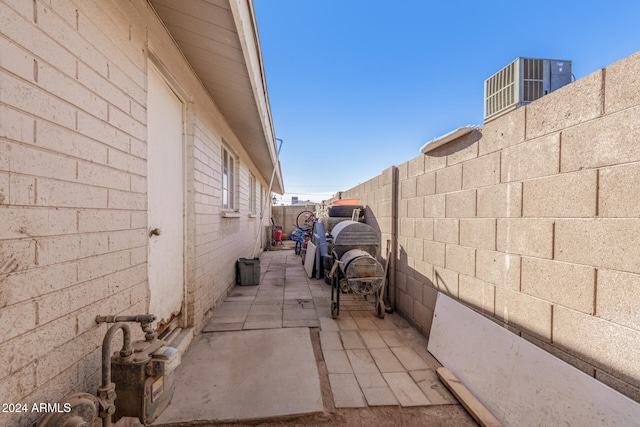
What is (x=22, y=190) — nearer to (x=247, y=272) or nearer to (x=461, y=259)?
(x=461, y=259)

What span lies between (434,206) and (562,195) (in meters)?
1.41

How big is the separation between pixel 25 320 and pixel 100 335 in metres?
0.52

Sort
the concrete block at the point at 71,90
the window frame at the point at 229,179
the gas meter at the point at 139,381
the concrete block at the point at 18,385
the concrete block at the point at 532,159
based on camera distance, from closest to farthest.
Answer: the concrete block at the point at 18,385 → the concrete block at the point at 71,90 → the gas meter at the point at 139,381 → the concrete block at the point at 532,159 → the window frame at the point at 229,179

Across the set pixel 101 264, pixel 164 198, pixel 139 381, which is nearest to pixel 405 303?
pixel 139 381

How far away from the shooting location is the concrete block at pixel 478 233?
217 cm

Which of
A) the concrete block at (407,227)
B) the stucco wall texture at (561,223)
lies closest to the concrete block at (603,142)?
the stucco wall texture at (561,223)

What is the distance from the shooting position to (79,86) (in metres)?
1.32

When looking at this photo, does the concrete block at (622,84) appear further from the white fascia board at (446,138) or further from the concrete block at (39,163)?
the concrete block at (39,163)

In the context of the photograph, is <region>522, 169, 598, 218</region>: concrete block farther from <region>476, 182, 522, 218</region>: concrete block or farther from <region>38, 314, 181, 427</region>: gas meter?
<region>38, 314, 181, 427</region>: gas meter

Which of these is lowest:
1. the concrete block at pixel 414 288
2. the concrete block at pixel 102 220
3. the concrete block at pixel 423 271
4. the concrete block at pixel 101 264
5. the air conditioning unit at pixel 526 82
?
the concrete block at pixel 414 288

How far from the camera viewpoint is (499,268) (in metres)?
2.10

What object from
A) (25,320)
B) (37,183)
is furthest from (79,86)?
(25,320)

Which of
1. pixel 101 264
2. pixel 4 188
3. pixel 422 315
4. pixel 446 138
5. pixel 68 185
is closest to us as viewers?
pixel 4 188

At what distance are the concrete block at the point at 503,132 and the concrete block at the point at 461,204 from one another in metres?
0.40
